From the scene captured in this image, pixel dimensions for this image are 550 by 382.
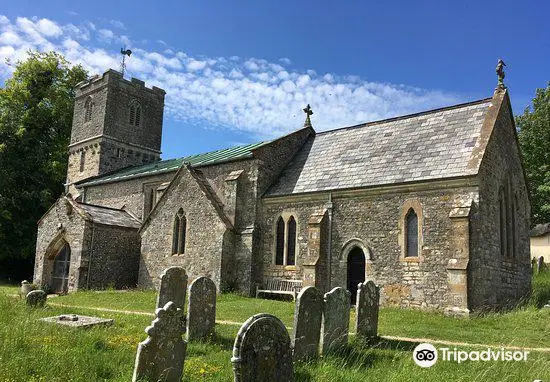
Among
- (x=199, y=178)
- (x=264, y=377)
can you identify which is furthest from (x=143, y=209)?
(x=264, y=377)

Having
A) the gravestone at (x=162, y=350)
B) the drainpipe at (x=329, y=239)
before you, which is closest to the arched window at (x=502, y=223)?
the drainpipe at (x=329, y=239)

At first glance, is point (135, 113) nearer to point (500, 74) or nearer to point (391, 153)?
point (391, 153)

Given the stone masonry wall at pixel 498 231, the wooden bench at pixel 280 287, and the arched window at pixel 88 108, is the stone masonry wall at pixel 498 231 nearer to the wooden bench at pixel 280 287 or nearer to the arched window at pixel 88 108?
the wooden bench at pixel 280 287

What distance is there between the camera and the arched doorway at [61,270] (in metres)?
26.1

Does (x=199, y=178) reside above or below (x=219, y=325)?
above

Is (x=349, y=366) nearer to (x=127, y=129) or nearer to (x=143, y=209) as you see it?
(x=143, y=209)

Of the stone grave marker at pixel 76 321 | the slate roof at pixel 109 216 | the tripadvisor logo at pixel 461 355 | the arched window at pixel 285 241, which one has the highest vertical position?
the slate roof at pixel 109 216

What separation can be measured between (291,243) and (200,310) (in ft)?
38.2

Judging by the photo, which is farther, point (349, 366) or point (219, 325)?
point (219, 325)

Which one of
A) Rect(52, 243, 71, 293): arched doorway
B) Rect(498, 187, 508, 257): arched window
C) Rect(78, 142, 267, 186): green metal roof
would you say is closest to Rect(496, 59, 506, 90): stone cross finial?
Rect(498, 187, 508, 257): arched window

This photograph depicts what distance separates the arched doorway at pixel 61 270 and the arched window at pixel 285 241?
11.6m

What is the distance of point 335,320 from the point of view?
10.4m

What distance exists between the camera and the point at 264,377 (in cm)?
629

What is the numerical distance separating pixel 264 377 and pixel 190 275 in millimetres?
17957
